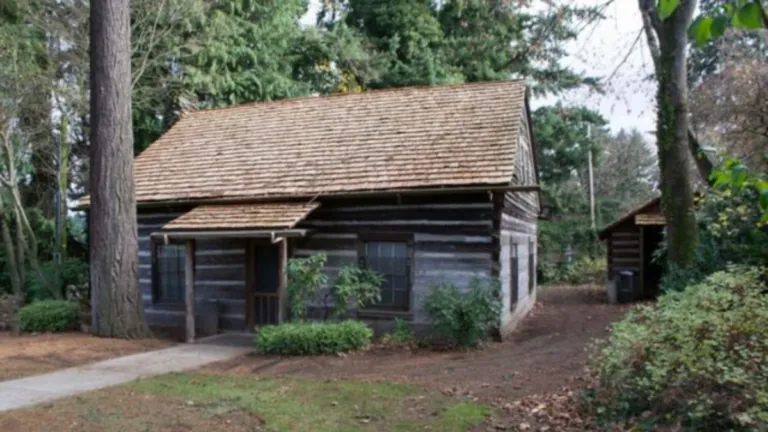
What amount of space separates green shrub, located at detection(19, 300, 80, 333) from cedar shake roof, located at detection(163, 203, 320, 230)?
400 centimetres

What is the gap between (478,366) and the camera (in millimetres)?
10164

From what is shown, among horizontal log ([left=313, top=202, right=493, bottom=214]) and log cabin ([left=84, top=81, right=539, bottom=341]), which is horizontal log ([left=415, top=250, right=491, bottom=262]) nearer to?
log cabin ([left=84, top=81, right=539, bottom=341])

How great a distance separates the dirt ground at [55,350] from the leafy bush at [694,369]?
8588mm

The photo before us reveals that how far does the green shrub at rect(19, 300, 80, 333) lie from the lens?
1519 cm

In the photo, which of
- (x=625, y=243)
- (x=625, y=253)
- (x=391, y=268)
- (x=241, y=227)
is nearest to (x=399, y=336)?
(x=391, y=268)

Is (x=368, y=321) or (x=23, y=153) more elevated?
(x=23, y=153)

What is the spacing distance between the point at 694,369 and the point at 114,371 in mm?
8547

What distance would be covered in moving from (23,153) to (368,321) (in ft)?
42.6

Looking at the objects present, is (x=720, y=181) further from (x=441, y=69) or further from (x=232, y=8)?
(x=441, y=69)

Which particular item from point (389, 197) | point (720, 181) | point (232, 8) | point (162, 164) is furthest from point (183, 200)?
point (720, 181)

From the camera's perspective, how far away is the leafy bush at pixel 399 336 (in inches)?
485

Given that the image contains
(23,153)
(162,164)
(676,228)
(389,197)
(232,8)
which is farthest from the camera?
(232,8)

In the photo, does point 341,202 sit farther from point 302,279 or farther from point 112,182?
point 112,182

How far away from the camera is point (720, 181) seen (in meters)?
3.33
